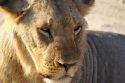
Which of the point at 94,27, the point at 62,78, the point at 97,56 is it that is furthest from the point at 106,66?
the point at 94,27

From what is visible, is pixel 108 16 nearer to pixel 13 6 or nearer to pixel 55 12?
pixel 13 6

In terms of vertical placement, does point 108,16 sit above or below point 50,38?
below

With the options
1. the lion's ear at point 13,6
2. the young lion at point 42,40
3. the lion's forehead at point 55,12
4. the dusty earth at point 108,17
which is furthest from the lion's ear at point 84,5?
the dusty earth at point 108,17

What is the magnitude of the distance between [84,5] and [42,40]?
609mm

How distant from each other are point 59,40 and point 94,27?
4.87 m

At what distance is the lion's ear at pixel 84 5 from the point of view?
15.6 ft

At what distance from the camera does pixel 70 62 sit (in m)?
4.38

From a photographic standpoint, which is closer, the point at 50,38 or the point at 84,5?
the point at 50,38

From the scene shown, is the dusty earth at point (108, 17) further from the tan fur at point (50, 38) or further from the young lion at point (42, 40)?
the tan fur at point (50, 38)

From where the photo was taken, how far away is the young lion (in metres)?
4.39

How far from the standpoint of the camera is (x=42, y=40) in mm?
4457

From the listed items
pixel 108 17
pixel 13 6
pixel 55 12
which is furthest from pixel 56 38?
pixel 108 17

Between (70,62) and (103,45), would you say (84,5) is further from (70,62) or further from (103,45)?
(103,45)

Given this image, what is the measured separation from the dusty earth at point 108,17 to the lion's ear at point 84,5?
4.09 m
